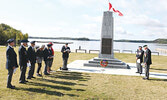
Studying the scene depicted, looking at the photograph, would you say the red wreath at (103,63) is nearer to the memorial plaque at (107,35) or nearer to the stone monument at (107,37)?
the stone monument at (107,37)

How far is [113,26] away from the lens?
1366 centimetres

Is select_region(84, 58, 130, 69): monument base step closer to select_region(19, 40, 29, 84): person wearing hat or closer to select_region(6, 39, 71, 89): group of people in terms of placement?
select_region(6, 39, 71, 89): group of people

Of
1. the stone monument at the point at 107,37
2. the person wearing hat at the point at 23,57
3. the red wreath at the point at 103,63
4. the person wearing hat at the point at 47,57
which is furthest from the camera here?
the stone monument at the point at 107,37

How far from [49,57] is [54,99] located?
4.42 m

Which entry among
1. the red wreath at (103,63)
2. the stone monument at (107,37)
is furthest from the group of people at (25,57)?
the stone monument at (107,37)

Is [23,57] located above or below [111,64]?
above

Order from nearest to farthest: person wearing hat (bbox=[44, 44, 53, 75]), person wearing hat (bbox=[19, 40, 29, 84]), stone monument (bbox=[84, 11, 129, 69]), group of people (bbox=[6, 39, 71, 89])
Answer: group of people (bbox=[6, 39, 71, 89]), person wearing hat (bbox=[19, 40, 29, 84]), person wearing hat (bbox=[44, 44, 53, 75]), stone monument (bbox=[84, 11, 129, 69])

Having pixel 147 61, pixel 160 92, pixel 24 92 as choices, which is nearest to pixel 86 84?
pixel 24 92

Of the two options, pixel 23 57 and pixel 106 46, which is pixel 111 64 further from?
pixel 23 57

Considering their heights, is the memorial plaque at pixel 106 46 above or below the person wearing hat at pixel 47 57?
above

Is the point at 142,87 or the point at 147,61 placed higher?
the point at 147,61

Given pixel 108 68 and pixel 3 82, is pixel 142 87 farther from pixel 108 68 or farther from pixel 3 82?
pixel 3 82

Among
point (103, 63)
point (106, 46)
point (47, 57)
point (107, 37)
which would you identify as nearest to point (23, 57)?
point (47, 57)

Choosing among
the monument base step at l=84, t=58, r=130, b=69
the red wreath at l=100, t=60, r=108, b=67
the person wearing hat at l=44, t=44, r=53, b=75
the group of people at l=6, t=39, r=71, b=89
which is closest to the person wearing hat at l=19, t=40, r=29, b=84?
the group of people at l=6, t=39, r=71, b=89
